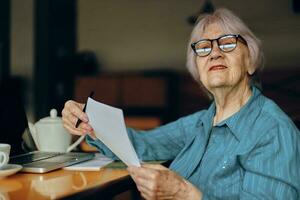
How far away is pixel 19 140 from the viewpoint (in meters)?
1.57

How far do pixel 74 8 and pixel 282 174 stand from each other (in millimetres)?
4094

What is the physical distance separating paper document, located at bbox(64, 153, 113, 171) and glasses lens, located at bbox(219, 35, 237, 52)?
1.74 ft

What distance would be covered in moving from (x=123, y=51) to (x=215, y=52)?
3.36 meters

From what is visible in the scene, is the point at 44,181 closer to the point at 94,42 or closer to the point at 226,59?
the point at 226,59

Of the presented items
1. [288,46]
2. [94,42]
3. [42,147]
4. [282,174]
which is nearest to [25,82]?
[94,42]

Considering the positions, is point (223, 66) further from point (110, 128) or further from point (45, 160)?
point (45, 160)

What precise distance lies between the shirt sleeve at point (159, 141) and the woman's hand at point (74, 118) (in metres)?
Result: 0.14

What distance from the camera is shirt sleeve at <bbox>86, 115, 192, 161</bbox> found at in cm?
155

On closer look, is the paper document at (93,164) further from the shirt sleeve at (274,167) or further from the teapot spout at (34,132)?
the shirt sleeve at (274,167)

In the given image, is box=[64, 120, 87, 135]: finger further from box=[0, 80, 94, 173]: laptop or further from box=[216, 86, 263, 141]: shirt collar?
box=[216, 86, 263, 141]: shirt collar

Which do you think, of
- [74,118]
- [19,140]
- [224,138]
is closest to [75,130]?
[74,118]

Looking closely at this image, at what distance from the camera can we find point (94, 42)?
188 inches

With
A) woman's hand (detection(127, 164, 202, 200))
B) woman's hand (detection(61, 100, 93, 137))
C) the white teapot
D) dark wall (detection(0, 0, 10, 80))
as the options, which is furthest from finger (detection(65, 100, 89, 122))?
dark wall (detection(0, 0, 10, 80))

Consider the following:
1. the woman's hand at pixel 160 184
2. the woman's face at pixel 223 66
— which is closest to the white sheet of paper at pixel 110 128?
the woman's hand at pixel 160 184
